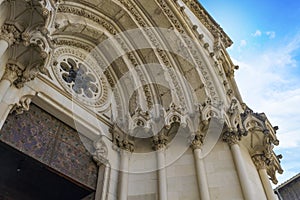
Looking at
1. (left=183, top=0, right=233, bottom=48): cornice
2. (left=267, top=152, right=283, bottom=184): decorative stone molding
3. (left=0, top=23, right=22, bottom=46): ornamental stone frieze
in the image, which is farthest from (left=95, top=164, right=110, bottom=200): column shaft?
(left=183, top=0, right=233, bottom=48): cornice

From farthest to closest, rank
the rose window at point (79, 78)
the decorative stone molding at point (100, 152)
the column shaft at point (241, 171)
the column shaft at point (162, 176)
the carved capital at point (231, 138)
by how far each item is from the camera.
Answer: the rose window at point (79, 78), the carved capital at point (231, 138), the decorative stone molding at point (100, 152), the column shaft at point (162, 176), the column shaft at point (241, 171)

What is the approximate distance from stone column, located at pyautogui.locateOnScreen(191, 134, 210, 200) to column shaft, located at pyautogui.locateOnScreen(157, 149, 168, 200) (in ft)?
1.62

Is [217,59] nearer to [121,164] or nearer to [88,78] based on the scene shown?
[88,78]

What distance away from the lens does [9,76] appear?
10.9ft

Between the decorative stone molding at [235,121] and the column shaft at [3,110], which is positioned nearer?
the column shaft at [3,110]

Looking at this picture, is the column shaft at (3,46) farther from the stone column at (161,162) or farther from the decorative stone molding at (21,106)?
the stone column at (161,162)

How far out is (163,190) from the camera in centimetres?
435

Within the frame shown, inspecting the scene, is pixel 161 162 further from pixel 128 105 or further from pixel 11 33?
pixel 11 33

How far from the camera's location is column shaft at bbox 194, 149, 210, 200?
13.9 feet

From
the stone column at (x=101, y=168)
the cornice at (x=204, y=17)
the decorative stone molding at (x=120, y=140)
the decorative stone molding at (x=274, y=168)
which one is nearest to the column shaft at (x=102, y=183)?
the stone column at (x=101, y=168)

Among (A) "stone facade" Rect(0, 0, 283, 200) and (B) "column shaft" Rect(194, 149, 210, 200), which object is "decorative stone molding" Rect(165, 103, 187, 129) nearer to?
(A) "stone facade" Rect(0, 0, 283, 200)

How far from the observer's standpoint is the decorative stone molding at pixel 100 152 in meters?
4.64

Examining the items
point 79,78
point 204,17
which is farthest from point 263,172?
point 204,17

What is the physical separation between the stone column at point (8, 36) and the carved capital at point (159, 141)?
8.93 feet
